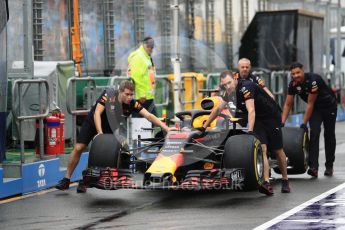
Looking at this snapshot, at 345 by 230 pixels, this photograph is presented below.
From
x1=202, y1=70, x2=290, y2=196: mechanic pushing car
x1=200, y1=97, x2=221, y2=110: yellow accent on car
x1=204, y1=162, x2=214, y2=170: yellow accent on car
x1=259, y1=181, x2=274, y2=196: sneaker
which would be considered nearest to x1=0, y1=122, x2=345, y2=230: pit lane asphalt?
x1=259, y1=181, x2=274, y2=196: sneaker

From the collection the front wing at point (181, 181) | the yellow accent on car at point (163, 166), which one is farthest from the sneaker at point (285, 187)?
the yellow accent on car at point (163, 166)

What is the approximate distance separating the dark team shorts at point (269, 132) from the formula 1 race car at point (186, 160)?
0.73 ft

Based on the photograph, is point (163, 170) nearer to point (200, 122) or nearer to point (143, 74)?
point (200, 122)

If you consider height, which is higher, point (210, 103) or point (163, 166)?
Answer: point (210, 103)

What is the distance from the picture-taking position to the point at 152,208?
1191 centimetres

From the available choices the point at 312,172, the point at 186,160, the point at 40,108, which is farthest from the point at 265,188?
the point at 40,108

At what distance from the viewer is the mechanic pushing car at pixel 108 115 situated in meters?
13.2

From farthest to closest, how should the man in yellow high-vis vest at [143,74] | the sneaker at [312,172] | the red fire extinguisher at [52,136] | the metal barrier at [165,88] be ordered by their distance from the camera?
1. the metal barrier at [165,88]
2. the man in yellow high-vis vest at [143,74]
3. the sneaker at [312,172]
4. the red fire extinguisher at [52,136]

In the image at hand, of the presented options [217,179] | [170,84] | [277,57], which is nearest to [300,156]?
[217,179]

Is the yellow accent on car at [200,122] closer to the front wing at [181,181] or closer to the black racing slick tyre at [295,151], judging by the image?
the front wing at [181,181]

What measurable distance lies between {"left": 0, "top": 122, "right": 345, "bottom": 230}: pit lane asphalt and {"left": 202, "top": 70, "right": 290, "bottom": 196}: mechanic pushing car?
530 millimetres

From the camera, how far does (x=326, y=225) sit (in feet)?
33.8

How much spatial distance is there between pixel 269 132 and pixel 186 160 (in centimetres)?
124

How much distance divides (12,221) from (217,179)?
2.55 metres
